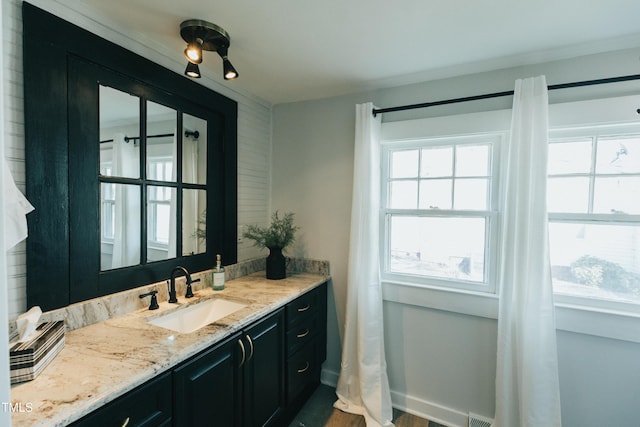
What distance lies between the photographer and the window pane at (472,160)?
2.04 meters

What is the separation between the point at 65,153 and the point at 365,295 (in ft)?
6.19

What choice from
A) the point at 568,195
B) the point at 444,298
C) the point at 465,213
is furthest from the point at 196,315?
the point at 568,195

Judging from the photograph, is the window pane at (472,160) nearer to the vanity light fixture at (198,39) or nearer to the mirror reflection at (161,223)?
the vanity light fixture at (198,39)

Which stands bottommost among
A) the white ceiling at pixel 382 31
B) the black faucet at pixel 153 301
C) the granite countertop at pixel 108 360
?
the granite countertop at pixel 108 360

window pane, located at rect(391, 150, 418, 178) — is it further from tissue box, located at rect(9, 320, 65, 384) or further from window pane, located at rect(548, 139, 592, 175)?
tissue box, located at rect(9, 320, 65, 384)

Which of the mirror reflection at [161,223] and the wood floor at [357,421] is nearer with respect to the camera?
the mirror reflection at [161,223]

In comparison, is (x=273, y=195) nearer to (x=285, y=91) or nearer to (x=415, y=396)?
(x=285, y=91)

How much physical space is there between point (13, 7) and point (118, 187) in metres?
0.81

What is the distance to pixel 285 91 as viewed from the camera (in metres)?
2.41

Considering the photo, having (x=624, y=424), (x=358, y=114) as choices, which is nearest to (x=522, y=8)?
(x=358, y=114)

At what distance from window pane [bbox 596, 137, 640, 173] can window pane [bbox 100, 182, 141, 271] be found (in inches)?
106

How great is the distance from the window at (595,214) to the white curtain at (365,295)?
43.1 inches

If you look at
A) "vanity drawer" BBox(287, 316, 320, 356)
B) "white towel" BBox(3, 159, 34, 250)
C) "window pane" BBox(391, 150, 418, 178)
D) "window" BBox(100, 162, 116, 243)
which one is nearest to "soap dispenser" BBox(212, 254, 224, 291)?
"vanity drawer" BBox(287, 316, 320, 356)

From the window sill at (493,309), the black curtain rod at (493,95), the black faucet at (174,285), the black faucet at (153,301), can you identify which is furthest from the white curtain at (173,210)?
the window sill at (493,309)
